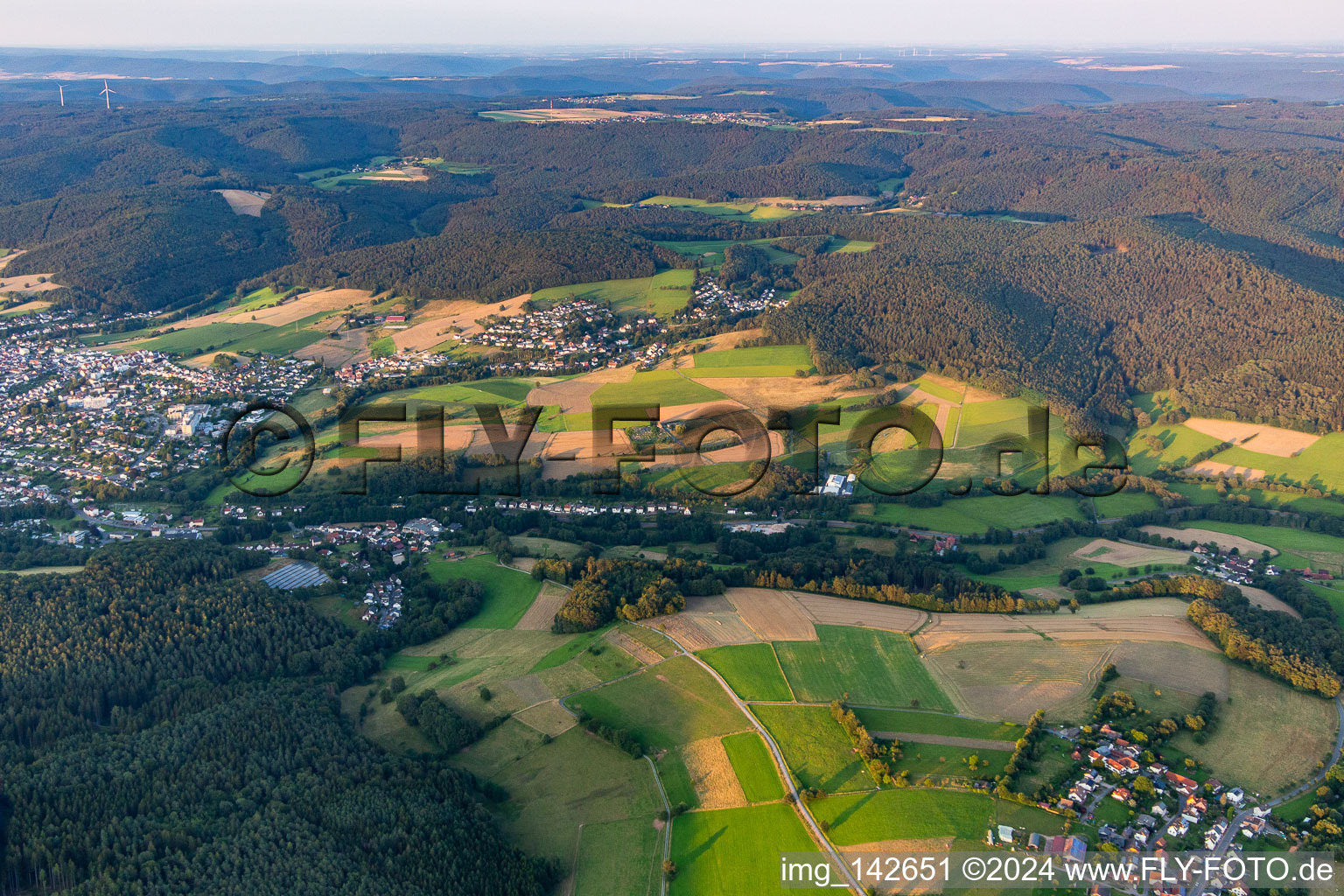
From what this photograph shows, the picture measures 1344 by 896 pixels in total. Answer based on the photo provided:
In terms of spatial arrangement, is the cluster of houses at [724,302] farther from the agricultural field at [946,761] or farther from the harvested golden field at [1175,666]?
the agricultural field at [946,761]

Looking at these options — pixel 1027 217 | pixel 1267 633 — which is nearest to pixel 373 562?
pixel 1267 633

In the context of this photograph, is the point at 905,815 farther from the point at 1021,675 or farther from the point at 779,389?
the point at 779,389

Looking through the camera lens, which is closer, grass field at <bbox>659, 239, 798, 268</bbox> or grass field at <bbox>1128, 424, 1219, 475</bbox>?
grass field at <bbox>1128, 424, 1219, 475</bbox>

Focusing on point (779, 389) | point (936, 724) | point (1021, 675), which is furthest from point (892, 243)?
point (936, 724)

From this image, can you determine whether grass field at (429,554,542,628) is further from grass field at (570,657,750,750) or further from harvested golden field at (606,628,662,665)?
grass field at (570,657,750,750)

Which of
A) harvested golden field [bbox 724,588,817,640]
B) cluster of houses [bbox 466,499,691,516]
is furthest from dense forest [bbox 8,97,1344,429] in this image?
harvested golden field [bbox 724,588,817,640]

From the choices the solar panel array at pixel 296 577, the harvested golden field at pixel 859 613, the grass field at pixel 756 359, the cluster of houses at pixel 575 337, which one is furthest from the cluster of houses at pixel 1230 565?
the solar panel array at pixel 296 577
